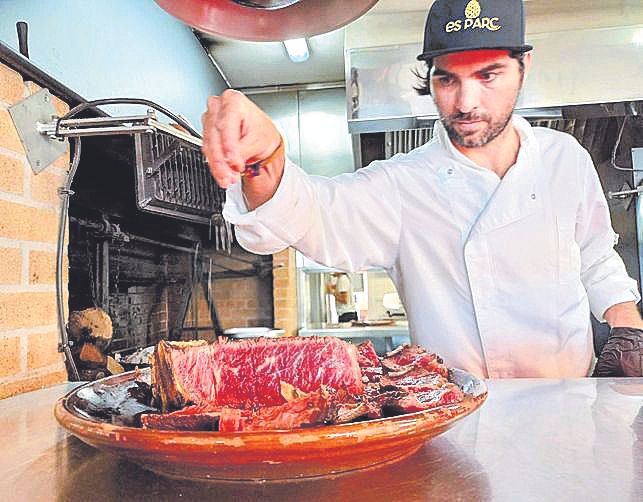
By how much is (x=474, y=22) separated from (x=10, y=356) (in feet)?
3.94

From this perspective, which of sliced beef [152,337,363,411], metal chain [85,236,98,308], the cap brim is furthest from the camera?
metal chain [85,236,98,308]

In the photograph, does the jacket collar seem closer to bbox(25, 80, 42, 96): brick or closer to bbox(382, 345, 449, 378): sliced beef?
bbox(382, 345, 449, 378): sliced beef

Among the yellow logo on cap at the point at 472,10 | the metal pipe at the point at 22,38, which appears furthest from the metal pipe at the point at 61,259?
the yellow logo on cap at the point at 472,10

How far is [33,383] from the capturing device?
1178 mm

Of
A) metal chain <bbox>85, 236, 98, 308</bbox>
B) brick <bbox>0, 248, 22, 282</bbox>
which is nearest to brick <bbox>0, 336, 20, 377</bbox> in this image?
brick <bbox>0, 248, 22, 282</bbox>

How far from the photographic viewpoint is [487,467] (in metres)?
0.59

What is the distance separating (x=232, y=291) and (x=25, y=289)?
2.98 metres

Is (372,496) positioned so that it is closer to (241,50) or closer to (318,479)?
(318,479)

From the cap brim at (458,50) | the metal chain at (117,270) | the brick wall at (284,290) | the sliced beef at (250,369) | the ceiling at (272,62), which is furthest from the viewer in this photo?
the brick wall at (284,290)

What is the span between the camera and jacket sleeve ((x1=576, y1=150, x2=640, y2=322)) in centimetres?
152

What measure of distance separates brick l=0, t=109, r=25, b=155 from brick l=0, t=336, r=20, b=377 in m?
0.37

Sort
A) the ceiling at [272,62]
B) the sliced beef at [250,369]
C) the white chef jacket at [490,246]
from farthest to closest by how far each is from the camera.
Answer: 1. the ceiling at [272,62]
2. the white chef jacket at [490,246]
3. the sliced beef at [250,369]

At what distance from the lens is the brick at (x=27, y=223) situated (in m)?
1.12

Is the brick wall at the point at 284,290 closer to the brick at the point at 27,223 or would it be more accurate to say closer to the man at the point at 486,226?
the man at the point at 486,226
